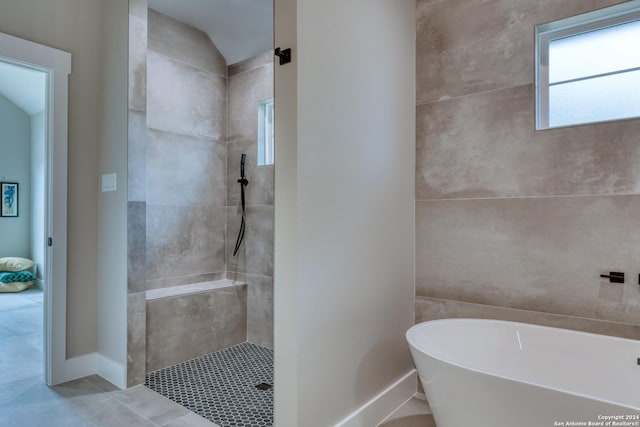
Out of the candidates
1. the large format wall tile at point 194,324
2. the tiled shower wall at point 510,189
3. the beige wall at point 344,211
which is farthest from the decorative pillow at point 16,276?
the tiled shower wall at point 510,189

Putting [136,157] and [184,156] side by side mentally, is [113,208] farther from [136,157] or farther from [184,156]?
[184,156]

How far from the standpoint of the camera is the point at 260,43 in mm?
3365

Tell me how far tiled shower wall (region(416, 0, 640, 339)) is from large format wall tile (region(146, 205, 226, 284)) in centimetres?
204

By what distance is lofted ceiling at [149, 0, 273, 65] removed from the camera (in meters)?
3.11

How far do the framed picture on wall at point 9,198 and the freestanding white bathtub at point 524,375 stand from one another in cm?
743

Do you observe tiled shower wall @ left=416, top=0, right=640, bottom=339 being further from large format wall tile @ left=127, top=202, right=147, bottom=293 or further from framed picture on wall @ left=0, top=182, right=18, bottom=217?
framed picture on wall @ left=0, top=182, right=18, bottom=217

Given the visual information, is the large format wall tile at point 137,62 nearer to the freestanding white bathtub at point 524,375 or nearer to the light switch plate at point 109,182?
the light switch plate at point 109,182

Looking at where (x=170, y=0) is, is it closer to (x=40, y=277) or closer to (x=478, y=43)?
(x=478, y=43)

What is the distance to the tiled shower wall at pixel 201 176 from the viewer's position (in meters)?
3.13

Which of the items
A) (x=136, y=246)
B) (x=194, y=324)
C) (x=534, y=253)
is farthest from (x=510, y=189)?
(x=194, y=324)

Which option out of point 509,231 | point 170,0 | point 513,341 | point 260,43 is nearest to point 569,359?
point 513,341

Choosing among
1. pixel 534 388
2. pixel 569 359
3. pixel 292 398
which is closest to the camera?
pixel 534 388

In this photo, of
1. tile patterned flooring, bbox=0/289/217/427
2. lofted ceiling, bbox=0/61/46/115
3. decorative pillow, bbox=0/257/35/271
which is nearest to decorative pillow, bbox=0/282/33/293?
decorative pillow, bbox=0/257/35/271

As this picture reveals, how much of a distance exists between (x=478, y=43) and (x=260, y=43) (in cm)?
199
